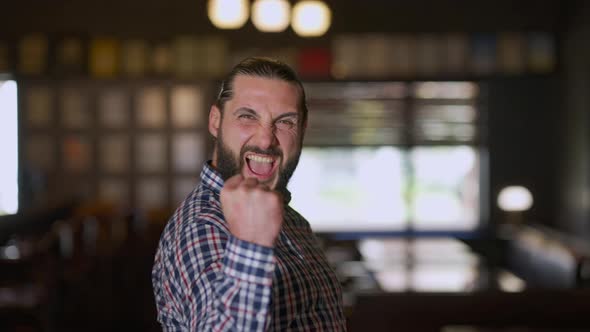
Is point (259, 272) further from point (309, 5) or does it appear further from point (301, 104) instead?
point (309, 5)

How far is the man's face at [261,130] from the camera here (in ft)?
4.19

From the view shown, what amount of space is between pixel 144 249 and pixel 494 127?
3.70 m

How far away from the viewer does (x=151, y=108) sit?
313 inches

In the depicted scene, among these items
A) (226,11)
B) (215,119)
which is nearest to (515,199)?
(226,11)

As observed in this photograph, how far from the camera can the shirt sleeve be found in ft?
3.43

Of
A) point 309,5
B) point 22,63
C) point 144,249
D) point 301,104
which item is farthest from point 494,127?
point 301,104

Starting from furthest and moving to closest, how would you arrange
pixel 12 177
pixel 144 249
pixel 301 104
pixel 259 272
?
pixel 12 177 < pixel 144 249 < pixel 301 104 < pixel 259 272

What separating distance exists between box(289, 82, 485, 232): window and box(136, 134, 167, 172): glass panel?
4.45 feet

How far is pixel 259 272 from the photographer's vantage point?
1047mm

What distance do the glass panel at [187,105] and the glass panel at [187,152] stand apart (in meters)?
0.14

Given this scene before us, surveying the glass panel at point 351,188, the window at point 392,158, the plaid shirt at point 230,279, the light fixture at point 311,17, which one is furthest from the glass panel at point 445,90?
the plaid shirt at point 230,279

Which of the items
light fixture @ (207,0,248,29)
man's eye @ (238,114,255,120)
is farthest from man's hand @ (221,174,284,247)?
light fixture @ (207,0,248,29)

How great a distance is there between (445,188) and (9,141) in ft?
14.2

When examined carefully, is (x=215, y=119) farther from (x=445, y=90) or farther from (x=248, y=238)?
(x=445, y=90)
